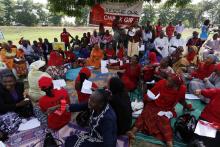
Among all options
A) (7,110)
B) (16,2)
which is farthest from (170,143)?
(16,2)

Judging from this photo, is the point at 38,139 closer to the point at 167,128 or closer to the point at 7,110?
the point at 7,110

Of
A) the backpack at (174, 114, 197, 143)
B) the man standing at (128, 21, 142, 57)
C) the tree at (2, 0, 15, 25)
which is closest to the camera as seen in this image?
the backpack at (174, 114, 197, 143)

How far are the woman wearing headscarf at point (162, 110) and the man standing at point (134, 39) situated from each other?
5453 mm

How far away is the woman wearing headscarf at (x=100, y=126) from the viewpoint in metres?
2.97

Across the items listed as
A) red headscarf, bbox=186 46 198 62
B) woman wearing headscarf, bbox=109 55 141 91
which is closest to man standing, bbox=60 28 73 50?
red headscarf, bbox=186 46 198 62

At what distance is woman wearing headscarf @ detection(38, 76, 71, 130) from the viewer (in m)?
3.96

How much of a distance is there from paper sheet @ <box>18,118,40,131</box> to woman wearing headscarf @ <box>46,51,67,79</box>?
3.07m

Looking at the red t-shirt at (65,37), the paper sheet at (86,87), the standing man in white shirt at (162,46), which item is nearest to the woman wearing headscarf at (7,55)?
the red t-shirt at (65,37)

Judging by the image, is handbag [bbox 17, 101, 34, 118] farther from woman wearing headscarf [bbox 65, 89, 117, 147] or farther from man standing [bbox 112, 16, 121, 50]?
man standing [bbox 112, 16, 121, 50]

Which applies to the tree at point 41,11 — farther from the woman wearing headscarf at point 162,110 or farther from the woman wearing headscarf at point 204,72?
the woman wearing headscarf at point 162,110

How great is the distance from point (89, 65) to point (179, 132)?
5630 millimetres

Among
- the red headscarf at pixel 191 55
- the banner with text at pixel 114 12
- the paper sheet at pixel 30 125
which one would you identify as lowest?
the paper sheet at pixel 30 125

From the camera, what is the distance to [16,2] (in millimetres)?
70188

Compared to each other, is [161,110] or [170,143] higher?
[161,110]
